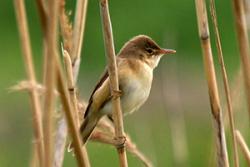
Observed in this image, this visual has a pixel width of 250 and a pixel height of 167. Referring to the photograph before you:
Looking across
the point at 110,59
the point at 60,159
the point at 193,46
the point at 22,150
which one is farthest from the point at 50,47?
the point at 193,46

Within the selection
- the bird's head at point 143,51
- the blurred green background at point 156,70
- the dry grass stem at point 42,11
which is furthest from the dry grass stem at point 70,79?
the blurred green background at point 156,70

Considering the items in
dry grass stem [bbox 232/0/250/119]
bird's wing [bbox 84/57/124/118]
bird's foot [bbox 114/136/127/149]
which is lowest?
bird's foot [bbox 114/136/127/149]

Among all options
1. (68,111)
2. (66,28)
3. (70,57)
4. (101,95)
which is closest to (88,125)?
(101,95)

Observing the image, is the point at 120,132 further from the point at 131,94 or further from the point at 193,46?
the point at 193,46

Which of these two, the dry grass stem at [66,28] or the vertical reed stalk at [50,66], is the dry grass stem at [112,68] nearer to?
the dry grass stem at [66,28]

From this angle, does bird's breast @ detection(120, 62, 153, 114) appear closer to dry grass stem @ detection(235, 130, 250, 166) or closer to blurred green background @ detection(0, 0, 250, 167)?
dry grass stem @ detection(235, 130, 250, 166)

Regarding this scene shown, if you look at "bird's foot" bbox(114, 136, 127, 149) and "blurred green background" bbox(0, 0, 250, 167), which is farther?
"blurred green background" bbox(0, 0, 250, 167)

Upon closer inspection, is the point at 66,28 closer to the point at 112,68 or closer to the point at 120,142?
the point at 112,68

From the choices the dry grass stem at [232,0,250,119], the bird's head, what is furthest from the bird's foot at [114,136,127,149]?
the bird's head
